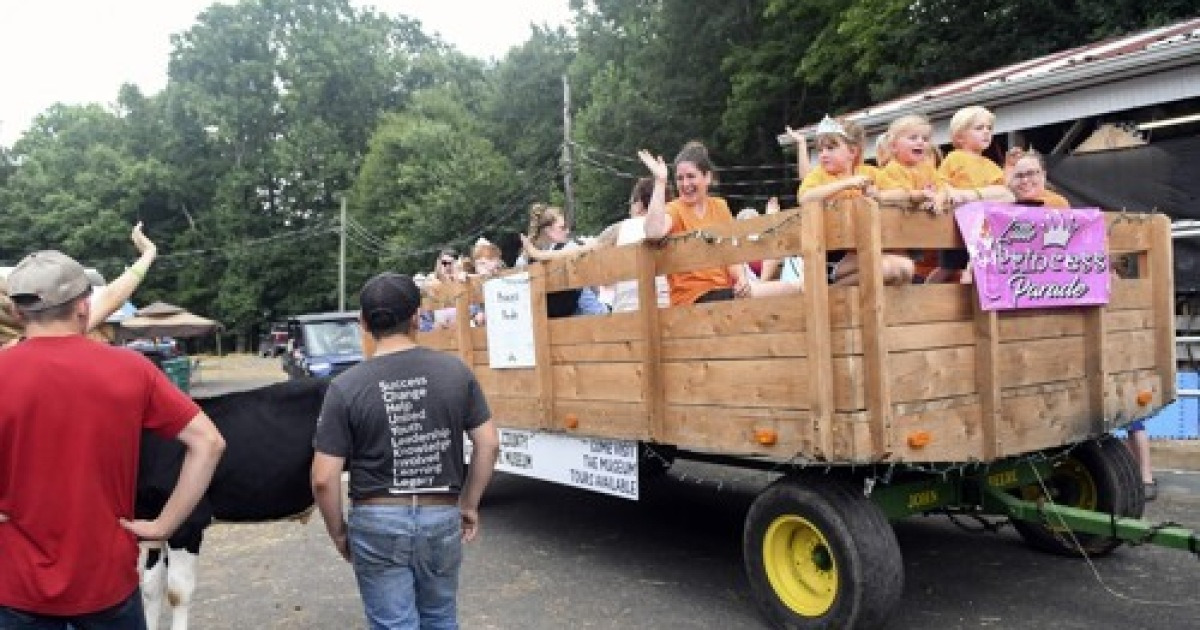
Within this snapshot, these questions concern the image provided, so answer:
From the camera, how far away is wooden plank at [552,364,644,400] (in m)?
4.92

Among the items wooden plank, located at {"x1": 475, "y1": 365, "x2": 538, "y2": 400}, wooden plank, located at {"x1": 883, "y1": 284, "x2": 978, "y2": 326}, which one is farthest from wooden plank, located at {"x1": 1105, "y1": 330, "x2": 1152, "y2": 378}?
wooden plank, located at {"x1": 475, "y1": 365, "x2": 538, "y2": 400}

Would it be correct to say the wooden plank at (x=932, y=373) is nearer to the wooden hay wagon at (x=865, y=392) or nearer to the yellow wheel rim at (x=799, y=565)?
the wooden hay wagon at (x=865, y=392)

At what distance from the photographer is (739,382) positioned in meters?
4.29

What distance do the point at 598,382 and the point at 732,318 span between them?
1.18 metres

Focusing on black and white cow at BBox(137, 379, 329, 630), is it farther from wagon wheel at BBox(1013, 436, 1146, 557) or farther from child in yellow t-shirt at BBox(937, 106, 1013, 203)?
wagon wheel at BBox(1013, 436, 1146, 557)

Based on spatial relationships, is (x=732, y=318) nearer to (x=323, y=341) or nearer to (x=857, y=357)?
(x=857, y=357)

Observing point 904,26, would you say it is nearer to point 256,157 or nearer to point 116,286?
point 116,286

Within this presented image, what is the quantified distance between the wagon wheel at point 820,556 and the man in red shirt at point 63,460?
270cm

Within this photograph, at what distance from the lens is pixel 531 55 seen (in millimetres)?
51312

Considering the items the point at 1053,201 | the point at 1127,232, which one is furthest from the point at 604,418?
the point at 1127,232

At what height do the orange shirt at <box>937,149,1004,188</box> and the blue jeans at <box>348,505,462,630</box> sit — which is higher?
the orange shirt at <box>937,149,1004,188</box>

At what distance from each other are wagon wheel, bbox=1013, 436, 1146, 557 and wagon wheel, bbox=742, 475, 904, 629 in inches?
62.4

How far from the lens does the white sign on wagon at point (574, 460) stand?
524cm

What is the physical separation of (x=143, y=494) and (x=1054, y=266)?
426cm
